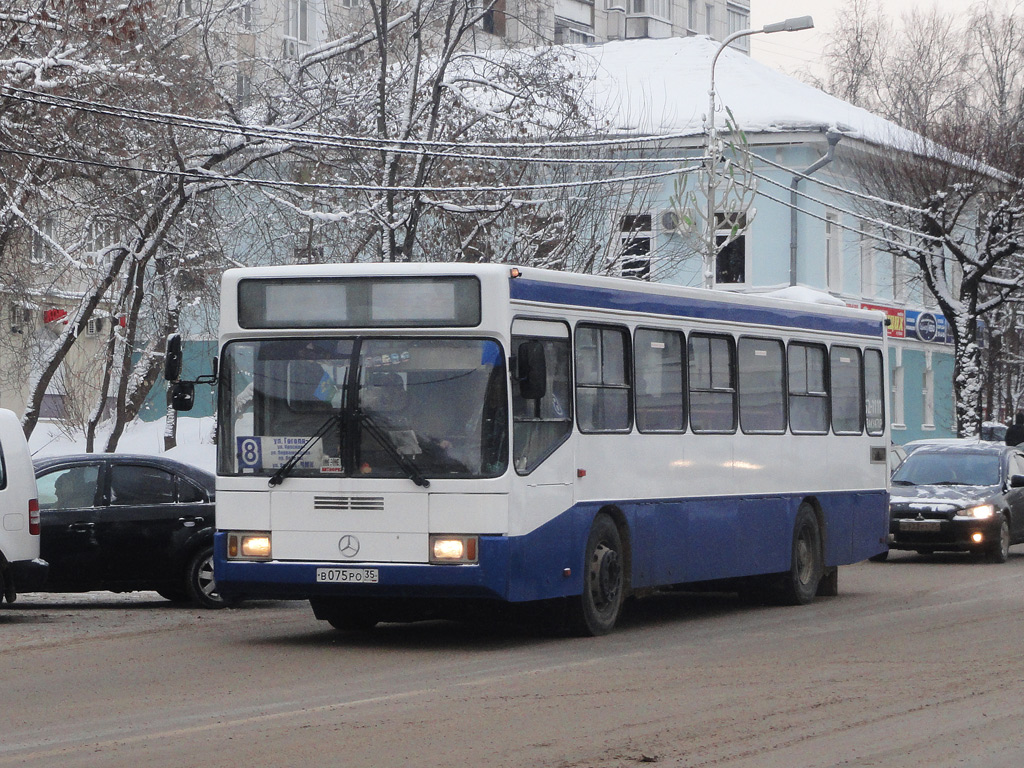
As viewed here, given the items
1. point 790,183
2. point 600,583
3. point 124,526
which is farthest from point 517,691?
point 790,183

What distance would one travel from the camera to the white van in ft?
47.9

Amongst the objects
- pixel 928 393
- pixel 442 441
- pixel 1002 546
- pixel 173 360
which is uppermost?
pixel 928 393

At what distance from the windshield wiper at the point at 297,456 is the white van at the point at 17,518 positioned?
298 centimetres

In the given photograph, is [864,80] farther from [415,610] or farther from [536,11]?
[415,610]

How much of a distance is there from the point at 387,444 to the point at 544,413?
3.80 feet

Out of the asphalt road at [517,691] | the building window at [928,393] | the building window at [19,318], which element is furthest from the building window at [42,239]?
the building window at [928,393]

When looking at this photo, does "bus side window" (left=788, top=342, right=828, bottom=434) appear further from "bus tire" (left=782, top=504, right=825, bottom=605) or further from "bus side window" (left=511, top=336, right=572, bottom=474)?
"bus side window" (left=511, top=336, right=572, bottom=474)

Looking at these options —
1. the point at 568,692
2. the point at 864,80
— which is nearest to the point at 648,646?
the point at 568,692

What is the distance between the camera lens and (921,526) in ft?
76.5

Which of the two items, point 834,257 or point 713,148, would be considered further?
point 834,257

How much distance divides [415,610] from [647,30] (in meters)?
79.7

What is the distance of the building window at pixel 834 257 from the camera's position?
49.6 m

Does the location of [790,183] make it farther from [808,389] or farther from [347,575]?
[347,575]

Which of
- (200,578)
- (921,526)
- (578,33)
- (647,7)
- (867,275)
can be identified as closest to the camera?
(200,578)
